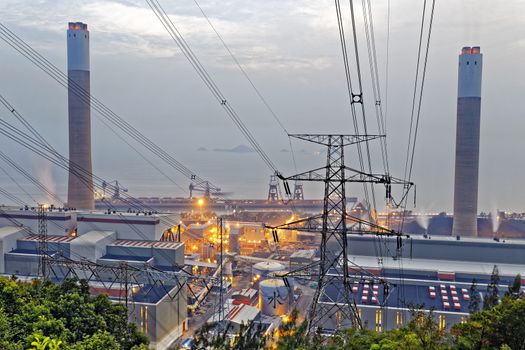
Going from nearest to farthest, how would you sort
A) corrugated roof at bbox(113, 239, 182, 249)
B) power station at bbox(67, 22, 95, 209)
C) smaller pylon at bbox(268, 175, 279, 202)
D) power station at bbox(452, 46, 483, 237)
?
corrugated roof at bbox(113, 239, 182, 249)
power station at bbox(67, 22, 95, 209)
power station at bbox(452, 46, 483, 237)
smaller pylon at bbox(268, 175, 279, 202)

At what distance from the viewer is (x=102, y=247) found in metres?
10.4

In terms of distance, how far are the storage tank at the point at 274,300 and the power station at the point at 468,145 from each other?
25.3ft

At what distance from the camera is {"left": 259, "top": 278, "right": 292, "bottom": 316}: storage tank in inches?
336

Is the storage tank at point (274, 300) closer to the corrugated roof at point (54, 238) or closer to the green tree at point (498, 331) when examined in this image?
the corrugated roof at point (54, 238)

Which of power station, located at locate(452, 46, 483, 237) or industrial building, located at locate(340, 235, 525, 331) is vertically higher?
power station, located at locate(452, 46, 483, 237)

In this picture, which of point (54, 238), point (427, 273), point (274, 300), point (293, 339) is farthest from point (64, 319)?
point (54, 238)

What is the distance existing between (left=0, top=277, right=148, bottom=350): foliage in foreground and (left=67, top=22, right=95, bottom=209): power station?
1054cm

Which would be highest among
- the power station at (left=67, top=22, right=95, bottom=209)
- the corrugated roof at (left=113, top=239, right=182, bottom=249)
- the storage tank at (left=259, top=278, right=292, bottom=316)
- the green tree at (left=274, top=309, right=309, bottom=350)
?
the power station at (left=67, top=22, right=95, bottom=209)

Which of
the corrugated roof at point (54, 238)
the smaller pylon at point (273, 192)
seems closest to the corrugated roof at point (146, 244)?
the corrugated roof at point (54, 238)

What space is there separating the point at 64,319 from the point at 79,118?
39.4ft

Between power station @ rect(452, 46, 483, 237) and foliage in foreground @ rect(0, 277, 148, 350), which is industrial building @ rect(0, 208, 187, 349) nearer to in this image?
foliage in foreground @ rect(0, 277, 148, 350)

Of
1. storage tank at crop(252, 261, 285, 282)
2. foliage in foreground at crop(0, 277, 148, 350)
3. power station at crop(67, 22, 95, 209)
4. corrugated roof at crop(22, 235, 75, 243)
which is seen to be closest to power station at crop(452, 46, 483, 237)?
storage tank at crop(252, 261, 285, 282)

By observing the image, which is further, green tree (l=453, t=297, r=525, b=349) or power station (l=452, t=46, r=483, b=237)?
power station (l=452, t=46, r=483, b=237)

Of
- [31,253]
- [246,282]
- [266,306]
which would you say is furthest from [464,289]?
[31,253]
